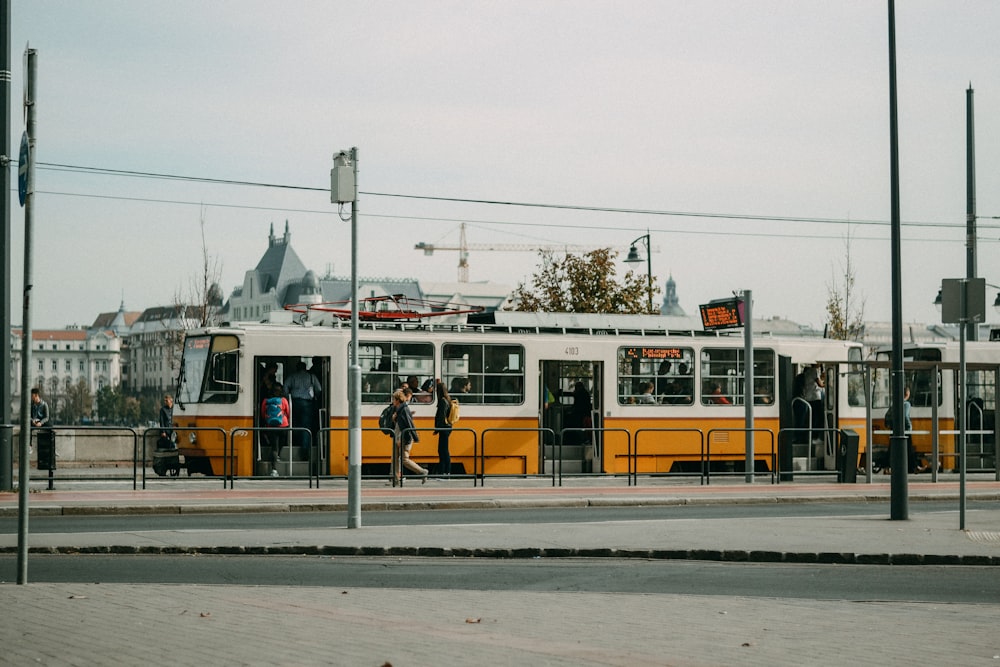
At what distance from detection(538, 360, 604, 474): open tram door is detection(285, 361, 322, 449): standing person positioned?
472 cm

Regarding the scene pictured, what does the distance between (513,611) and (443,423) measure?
1544 centimetres

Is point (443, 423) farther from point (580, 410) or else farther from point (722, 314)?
point (722, 314)

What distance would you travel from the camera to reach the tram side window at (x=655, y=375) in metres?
27.7

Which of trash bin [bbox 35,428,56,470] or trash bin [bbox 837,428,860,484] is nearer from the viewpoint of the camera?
trash bin [bbox 35,428,56,470]

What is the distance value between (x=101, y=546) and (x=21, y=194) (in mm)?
5322

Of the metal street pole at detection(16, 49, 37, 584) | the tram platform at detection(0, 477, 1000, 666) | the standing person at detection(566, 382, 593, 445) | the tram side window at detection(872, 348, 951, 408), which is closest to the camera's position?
the tram platform at detection(0, 477, 1000, 666)

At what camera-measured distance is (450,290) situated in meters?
183

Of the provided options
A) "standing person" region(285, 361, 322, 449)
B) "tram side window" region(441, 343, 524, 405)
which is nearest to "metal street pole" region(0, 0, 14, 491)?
"standing person" region(285, 361, 322, 449)

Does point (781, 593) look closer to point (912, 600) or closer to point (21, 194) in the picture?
point (912, 600)

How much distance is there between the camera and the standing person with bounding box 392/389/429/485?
2367 centimetres

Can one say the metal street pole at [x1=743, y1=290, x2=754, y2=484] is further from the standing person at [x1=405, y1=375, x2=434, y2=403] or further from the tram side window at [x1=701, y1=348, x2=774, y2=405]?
the standing person at [x1=405, y1=375, x2=434, y2=403]

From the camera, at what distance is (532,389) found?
88.8 feet

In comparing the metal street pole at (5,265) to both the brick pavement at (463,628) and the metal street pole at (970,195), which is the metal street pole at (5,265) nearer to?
the brick pavement at (463,628)

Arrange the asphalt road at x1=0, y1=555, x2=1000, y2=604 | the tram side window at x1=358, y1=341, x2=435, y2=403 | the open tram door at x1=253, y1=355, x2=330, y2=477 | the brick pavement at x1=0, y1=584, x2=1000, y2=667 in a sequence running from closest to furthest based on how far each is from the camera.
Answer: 1. the brick pavement at x1=0, y1=584, x2=1000, y2=667
2. the asphalt road at x1=0, y1=555, x2=1000, y2=604
3. the open tram door at x1=253, y1=355, x2=330, y2=477
4. the tram side window at x1=358, y1=341, x2=435, y2=403
